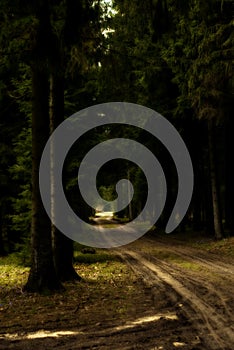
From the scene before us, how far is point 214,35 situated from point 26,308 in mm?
13599

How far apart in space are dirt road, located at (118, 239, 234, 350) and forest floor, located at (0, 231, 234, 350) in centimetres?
2

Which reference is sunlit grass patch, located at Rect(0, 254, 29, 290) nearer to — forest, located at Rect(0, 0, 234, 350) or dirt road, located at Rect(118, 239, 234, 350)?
forest, located at Rect(0, 0, 234, 350)

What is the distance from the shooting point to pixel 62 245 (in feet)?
43.4

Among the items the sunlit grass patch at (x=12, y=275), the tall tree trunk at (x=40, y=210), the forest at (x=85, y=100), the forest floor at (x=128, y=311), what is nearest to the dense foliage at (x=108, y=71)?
the forest at (x=85, y=100)

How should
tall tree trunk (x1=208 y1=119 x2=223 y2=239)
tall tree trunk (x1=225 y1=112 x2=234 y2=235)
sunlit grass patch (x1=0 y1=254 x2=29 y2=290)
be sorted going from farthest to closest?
tall tree trunk (x1=225 y1=112 x2=234 y2=235), tall tree trunk (x1=208 y1=119 x2=223 y2=239), sunlit grass patch (x1=0 y1=254 x2=29 y2=290)

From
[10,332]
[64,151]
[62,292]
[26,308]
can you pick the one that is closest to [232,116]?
[64,151]

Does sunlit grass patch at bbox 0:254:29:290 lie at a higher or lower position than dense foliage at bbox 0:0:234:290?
lower

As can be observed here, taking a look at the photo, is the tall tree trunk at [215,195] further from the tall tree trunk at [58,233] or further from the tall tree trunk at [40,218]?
the tall tree trunk at [40,218]

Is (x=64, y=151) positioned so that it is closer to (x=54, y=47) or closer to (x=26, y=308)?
(x=54, y=47)

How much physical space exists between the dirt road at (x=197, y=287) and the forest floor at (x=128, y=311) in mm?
15

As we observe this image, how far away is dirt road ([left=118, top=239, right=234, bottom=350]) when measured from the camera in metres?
7.01

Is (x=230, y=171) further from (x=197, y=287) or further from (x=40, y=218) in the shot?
(x=40, y=218)

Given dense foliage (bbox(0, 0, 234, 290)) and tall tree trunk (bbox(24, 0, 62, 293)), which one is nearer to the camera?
dense foliage (bbox(0, 0, 234, 290))

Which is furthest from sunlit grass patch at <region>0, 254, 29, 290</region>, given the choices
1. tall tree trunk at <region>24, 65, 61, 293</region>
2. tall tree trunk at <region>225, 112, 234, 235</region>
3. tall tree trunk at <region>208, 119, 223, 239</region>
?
tall tree trunk at <region>225, 112, 234, 235</region>
